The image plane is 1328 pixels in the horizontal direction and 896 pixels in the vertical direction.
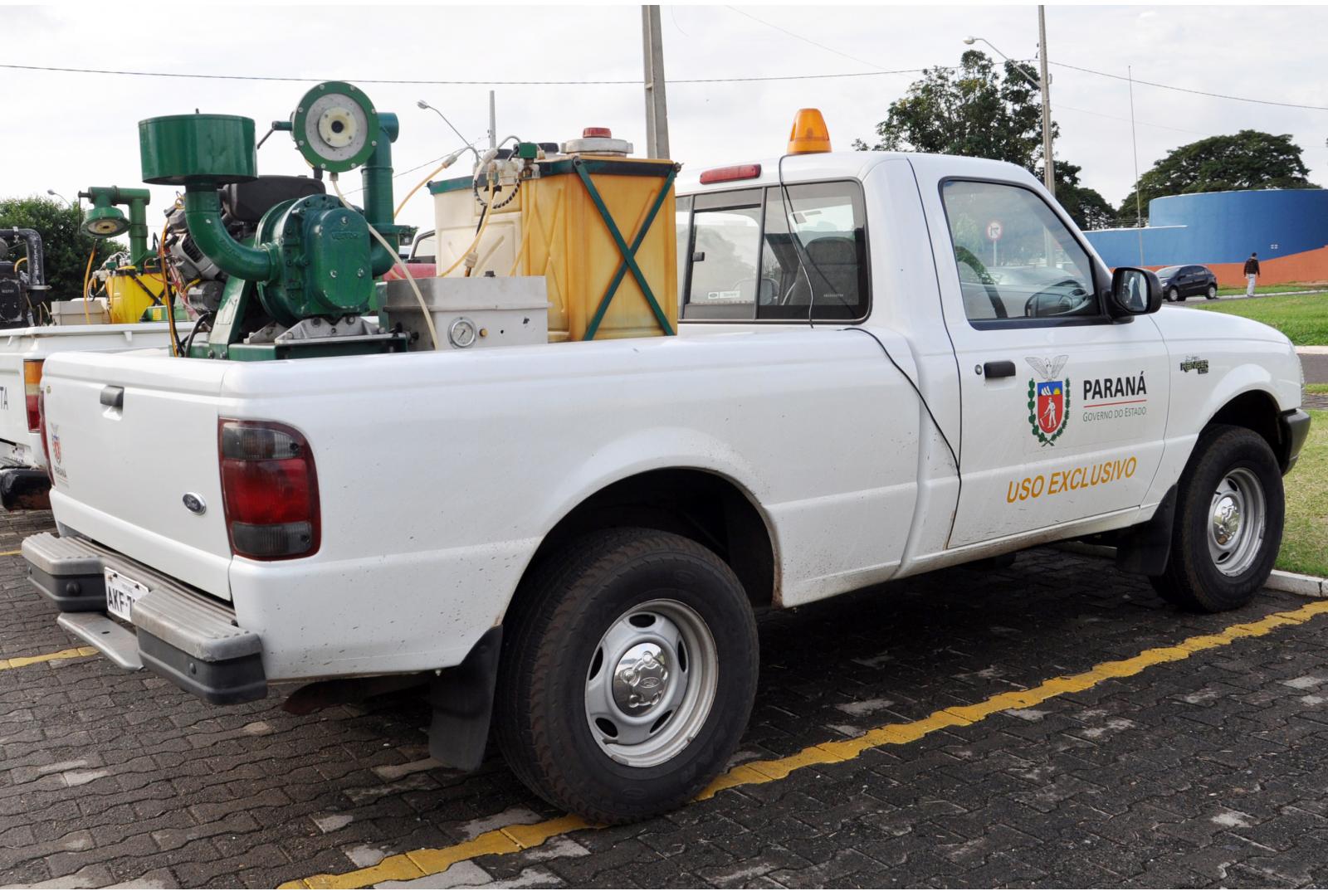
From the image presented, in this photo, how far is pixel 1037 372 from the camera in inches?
185

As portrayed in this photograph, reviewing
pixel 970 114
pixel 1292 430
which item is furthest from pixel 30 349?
pixel 970 114

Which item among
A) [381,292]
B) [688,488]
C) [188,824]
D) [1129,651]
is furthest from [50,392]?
[1129,651]

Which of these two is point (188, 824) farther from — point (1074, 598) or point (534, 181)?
point (1074, 598)

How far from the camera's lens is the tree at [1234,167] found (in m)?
Answer: 69.0

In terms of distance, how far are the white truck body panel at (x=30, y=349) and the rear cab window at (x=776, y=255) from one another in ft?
11.8

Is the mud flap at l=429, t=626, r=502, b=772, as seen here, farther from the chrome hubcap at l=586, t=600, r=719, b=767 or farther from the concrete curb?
the concrete curb

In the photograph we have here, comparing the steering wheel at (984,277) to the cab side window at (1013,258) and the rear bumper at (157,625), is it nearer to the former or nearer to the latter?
the cab side window at (1013,258)

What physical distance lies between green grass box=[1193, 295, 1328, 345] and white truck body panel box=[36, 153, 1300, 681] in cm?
1204

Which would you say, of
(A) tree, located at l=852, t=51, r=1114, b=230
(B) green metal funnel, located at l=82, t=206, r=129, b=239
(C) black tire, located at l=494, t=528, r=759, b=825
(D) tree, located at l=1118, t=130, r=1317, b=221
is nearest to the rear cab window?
(C) black tire, located at l=494, t=528, r=759, b=825

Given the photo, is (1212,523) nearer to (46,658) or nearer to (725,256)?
(725,256)

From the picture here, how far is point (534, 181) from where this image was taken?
4348 mm

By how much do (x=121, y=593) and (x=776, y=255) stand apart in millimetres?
2670

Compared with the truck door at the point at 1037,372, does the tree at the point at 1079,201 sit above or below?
above

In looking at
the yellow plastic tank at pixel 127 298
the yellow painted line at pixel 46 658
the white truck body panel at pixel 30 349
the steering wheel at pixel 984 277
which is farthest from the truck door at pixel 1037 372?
the yellow plastic tank at pixel 127 298
